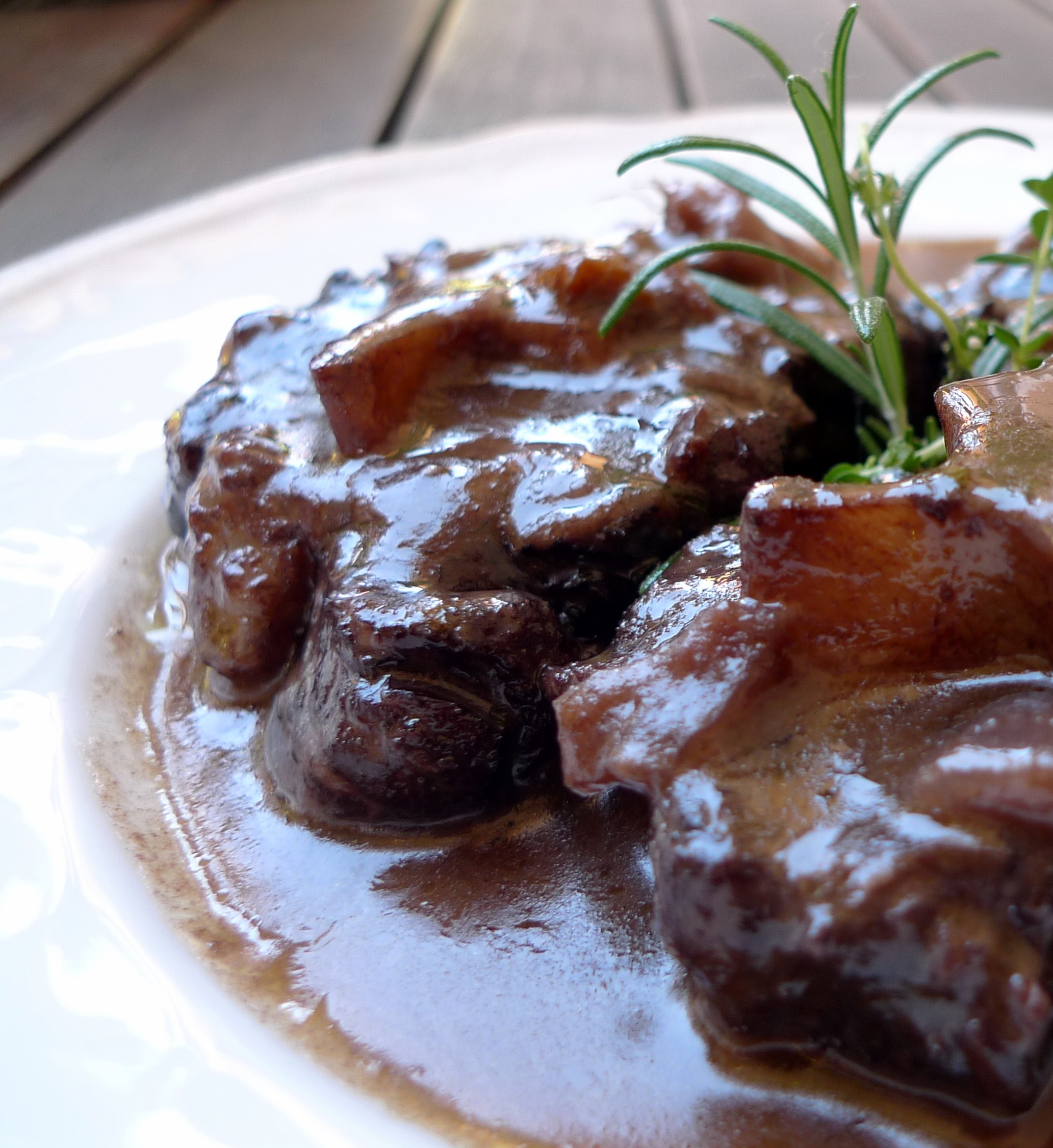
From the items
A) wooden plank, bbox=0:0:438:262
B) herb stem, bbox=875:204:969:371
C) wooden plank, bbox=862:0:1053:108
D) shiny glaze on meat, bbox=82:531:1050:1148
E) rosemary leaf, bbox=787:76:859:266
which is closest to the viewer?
shiny glaze on meat, bbox=82:531:1050:1148

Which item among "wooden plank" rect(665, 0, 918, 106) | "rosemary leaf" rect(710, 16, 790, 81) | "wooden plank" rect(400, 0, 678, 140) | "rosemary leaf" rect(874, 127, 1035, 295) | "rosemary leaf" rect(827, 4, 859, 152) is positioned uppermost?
"rosemary leaf" rect(710, 16, 790, 81)

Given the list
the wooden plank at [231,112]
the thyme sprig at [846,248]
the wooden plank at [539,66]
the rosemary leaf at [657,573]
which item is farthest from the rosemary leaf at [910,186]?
the wooden plank at [231,112]

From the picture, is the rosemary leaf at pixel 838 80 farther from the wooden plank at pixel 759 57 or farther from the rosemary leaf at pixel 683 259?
the wooden plank at pixel 759 57

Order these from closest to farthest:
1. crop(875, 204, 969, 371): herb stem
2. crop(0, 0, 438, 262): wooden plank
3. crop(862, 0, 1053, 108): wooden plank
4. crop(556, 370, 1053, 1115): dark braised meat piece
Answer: crop(556, 370, 1053, 1115): dark braised meat piece → crop(875, 204, 969, 371): herb stem → crop(0, 0, 438, 262): wooden plank → crop(862, 0, 1053, 108): wooden plank

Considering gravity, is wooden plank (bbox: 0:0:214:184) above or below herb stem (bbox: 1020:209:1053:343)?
above

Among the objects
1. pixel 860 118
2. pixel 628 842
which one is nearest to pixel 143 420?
pixel 628 842

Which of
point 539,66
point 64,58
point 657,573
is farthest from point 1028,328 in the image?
point 64,58

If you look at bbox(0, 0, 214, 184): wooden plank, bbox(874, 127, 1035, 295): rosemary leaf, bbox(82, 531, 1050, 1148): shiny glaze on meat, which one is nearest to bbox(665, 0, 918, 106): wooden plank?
bbox(874, 127, 1035, 295): rosemary leaf

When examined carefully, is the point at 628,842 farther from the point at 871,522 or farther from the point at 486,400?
the point at 486,400

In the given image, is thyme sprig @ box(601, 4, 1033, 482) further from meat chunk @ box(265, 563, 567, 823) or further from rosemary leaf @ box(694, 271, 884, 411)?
meat chunk @ box(265, 563, 567, 823)
